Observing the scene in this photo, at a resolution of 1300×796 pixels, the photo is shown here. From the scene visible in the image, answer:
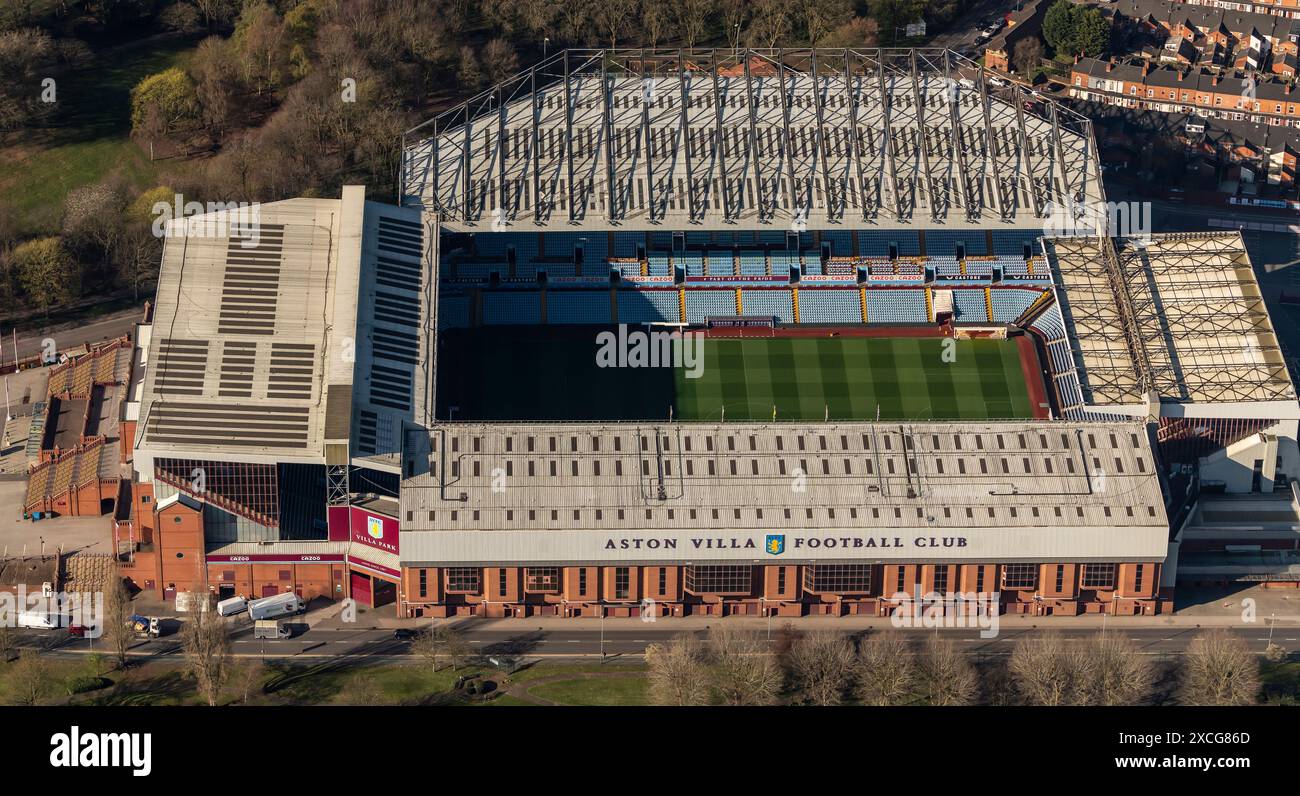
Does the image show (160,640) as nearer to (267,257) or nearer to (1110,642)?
(267,257)

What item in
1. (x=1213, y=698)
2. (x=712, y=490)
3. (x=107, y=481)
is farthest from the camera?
(x=107, y=481)

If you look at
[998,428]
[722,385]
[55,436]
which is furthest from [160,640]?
[998,428]

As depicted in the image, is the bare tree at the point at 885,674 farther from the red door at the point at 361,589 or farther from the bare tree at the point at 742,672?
the red door at the point at 361,589

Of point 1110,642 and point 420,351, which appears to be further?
point 420,351

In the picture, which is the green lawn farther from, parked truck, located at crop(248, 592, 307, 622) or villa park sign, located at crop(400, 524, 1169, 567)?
parked truck, located at crop(248, 592, 307, 622)

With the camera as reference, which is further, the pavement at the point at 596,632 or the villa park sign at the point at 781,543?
the villa park sign at the point at 781,543

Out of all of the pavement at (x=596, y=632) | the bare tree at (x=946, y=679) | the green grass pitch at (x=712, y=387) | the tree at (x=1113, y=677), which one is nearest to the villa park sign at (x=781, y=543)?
the pavement at (x=596, y=632)
